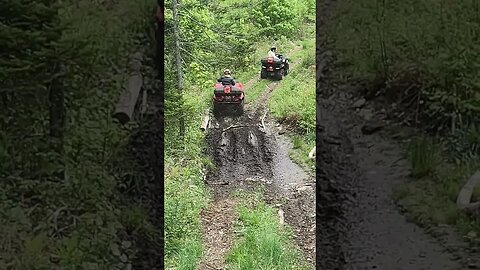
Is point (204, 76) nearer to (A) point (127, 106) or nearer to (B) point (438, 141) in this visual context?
(A) point (127, 106)

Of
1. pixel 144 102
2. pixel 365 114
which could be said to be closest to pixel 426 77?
pixel 365 114

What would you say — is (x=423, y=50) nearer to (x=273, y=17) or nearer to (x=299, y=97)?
(x=299, y=97)

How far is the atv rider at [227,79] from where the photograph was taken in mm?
2039

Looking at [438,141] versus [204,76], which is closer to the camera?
[438,141]

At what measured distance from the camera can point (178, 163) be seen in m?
2.00

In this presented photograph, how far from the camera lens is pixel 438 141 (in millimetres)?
1848

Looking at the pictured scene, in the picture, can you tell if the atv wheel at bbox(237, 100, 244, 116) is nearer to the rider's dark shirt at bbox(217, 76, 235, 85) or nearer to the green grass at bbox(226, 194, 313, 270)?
the rider's dark shirt at bbox(217, 76, 235, 85)

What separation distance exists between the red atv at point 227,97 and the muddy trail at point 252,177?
0.03 metres

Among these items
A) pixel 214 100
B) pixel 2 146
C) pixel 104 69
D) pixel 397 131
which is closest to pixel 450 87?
pixel 397 131

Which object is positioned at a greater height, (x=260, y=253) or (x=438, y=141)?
(x=438, y=141)

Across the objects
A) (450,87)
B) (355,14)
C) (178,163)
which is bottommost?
(178,163)

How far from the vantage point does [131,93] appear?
1.90 metres

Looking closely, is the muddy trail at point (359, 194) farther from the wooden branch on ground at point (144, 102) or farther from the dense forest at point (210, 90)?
the wooden branch on ground at point (144, 102)

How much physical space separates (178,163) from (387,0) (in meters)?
0.84
